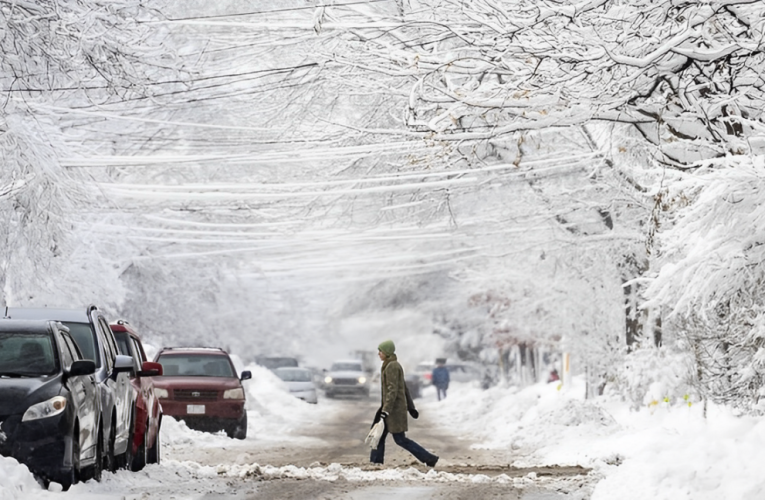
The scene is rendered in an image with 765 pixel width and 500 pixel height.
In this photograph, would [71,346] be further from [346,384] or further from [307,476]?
[346,384]

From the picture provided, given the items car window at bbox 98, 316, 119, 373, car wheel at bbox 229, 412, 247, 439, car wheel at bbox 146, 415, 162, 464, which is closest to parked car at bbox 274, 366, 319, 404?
car wheel at bbox 229, 412, 247, 439

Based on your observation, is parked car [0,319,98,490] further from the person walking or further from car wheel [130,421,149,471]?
the person walking

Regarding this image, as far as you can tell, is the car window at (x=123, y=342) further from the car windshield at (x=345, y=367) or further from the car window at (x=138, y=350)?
the car windshield at (x=345, y=367)

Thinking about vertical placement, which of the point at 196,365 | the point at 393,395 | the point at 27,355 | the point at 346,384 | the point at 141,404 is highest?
the point at 27,355

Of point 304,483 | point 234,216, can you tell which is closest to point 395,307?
point 234,216

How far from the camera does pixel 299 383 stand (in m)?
47.4

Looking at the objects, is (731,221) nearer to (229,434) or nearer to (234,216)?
(229,434)

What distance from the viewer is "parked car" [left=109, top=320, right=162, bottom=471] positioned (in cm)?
1431

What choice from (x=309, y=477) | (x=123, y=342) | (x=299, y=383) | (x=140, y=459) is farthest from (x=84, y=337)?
(x=299, y=383)

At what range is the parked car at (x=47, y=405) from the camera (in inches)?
407

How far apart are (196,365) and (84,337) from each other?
1026 centimetres

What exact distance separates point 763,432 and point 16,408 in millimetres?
6732

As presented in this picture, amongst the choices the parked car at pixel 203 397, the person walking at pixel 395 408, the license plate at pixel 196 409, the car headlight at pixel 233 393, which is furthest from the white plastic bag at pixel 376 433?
the license plate at pixel 196 409

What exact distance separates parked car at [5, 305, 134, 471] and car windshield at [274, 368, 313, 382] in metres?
34.1
